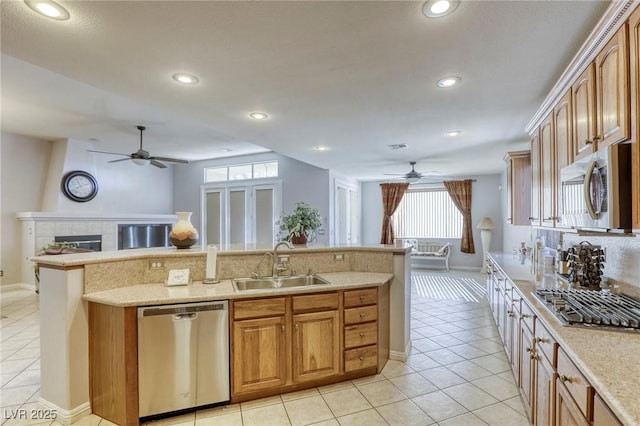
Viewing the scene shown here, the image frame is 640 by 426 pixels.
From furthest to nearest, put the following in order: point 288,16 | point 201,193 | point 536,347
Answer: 1. point 201,193
2. point 536,347
3. point 288,16

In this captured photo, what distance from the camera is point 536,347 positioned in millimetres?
1892

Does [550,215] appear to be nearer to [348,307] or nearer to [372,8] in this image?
[348,307]

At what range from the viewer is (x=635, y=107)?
144 centimetres

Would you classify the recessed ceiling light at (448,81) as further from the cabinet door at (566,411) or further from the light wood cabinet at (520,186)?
the light wood cabinet at (520,186)

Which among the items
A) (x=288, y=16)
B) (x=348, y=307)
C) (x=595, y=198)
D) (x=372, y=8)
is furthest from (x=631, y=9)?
(x=348, y=307)

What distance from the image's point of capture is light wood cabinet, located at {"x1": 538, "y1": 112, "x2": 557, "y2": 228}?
8.77 feet

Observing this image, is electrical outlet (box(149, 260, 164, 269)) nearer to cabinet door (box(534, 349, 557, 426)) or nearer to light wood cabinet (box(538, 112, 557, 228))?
cabinet door (box(534, 349, 557, 426))

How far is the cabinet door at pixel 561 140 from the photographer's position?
7.49ft

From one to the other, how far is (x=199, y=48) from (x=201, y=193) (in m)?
7.09

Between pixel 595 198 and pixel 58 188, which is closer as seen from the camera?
pixel 595 198

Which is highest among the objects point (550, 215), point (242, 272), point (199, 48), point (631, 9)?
point (199, 48)

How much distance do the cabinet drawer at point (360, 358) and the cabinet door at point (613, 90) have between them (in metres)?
2.21

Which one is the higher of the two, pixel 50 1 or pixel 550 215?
pixel 50 1

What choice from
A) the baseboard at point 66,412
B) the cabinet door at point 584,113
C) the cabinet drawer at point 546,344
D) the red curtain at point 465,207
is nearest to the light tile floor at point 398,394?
the baseboard at point 66,412
